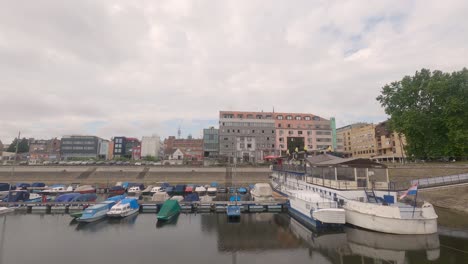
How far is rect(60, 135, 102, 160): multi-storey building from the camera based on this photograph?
130m

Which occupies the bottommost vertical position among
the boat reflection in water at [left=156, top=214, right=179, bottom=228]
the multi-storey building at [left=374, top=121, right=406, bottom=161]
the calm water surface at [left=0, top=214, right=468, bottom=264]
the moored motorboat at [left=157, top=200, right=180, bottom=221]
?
the boat reflection in water at [left=156, top=214, right=179, bottom=228]

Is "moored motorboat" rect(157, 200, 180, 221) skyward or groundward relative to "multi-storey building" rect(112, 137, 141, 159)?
groundward

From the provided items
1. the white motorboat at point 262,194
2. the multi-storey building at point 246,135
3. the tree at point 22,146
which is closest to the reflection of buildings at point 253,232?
the white motorboat at point 262,194

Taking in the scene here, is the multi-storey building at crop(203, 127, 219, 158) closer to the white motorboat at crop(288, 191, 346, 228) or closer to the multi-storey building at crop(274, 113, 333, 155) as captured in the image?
the multi-storey building at crop(274, 113, 333, 155)

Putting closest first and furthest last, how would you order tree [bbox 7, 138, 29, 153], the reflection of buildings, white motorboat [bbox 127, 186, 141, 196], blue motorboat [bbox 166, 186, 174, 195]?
the reflection of buildings < white motorboat [bbox 127, 186, 141, 196] < blue motorboat [bbox 166, 186, 174, 195] < tree [bbox 7, 138, 29, 153]

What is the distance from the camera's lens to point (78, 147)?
430ft

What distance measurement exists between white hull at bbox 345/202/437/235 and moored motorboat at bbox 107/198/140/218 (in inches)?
1054

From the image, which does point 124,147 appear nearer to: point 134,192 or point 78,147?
point 78,147

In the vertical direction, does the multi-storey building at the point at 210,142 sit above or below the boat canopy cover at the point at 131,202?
above

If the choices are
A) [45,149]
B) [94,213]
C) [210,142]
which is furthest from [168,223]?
[45,149]

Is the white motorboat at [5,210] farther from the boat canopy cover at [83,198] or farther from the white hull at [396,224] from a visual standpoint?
the white hull at [396,224]

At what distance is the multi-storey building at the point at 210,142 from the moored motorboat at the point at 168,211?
222ft

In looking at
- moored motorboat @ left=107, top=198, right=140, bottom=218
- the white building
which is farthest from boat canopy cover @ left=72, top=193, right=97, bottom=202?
the white building

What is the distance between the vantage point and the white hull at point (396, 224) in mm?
20250
